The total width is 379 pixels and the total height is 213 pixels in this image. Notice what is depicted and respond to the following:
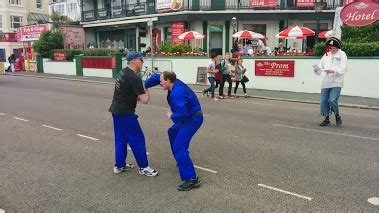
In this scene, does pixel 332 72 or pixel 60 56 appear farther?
pixel 60 56

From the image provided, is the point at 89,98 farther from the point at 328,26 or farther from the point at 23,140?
the point at 328,26

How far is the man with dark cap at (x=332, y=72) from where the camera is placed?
824cm

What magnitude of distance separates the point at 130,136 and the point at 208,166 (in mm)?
1340

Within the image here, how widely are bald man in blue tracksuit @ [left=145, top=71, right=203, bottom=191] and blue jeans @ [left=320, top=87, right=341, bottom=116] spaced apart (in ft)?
15.6

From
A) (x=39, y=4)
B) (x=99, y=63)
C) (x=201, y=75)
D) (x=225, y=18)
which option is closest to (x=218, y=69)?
(x=201, y=75)

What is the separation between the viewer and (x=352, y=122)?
9297 mm

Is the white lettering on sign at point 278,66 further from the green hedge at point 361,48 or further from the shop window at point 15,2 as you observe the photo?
the shop window at point 15,2

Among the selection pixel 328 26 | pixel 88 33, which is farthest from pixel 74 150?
pixel 88 33

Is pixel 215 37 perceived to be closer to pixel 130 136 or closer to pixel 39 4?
pixel 130 136

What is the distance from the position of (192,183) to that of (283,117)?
580cm

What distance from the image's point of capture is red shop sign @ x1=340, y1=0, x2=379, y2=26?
13289 mm

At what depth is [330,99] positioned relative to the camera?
27.6 ft

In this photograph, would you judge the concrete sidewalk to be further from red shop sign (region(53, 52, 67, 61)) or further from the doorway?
red shop sign (region(53, 52, 67, 61))

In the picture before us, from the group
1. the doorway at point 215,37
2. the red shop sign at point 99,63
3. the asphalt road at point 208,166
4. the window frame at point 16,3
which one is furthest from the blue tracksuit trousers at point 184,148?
the window frame at point 16,3
